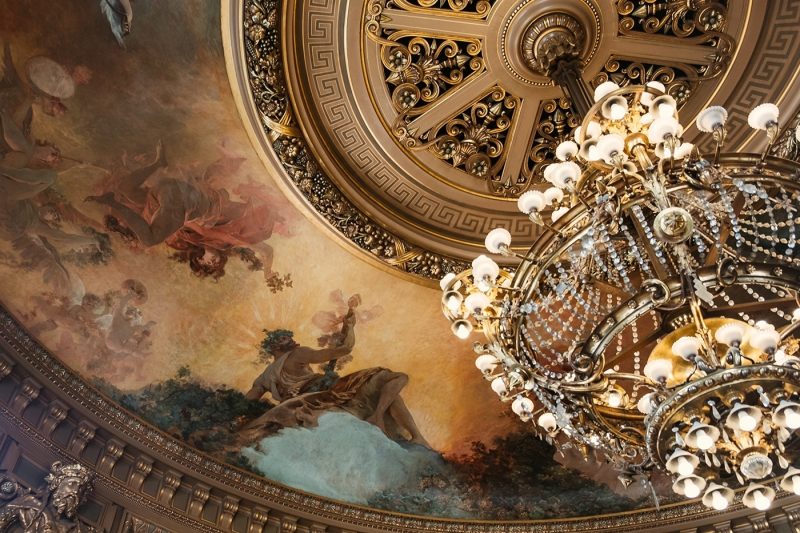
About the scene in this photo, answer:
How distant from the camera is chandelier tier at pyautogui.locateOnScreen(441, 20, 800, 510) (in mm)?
4258

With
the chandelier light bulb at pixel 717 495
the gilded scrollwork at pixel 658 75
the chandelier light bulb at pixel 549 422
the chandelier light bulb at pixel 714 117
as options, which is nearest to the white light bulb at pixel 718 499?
the chandelier light bulb at pixel 717 495

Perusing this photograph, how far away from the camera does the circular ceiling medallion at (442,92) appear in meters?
7.01

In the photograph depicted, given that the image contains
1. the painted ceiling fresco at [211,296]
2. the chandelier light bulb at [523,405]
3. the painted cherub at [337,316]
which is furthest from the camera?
the painted cherub at [337,316]

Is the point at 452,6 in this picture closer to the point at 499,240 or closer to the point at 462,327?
the point at 499,240

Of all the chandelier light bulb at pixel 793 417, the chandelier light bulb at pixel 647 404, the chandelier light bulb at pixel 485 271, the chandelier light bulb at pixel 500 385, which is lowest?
the chandelier light bulb at pixel 793 417

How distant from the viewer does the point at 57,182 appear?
698 centimetres

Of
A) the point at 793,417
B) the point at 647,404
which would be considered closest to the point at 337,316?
the point at 647,404

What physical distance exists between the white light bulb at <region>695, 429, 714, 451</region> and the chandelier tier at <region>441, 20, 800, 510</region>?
0.05 feet

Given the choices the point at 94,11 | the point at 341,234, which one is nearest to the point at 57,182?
the point at 94,11

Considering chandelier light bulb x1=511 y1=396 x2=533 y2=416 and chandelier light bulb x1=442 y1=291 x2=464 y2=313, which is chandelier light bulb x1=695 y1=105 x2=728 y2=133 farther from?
chandelier light bulb x1=511 y1=396 x2=533 y2=416

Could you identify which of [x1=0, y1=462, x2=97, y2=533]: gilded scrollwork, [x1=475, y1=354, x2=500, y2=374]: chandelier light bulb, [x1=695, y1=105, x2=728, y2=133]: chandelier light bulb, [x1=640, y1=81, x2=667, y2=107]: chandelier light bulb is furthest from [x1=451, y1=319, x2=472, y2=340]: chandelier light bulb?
[x1=0, y1=462, x2=97, y2=533]: gilded scrollwork

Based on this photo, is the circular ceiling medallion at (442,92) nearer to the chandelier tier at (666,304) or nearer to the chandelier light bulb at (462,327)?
the chandelier tier at (666,304)

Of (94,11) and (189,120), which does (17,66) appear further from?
(189,120)

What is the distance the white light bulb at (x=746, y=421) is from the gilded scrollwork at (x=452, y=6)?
469 centimetres
